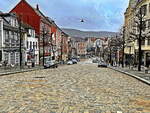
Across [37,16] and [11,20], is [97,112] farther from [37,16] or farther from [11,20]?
[37,16]

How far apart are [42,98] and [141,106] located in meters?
4.36

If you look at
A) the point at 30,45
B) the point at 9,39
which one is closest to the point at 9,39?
the point at 9,39

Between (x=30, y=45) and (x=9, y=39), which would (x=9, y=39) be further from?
(x=30, y=45)

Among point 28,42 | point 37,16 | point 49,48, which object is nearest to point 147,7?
point 28,42

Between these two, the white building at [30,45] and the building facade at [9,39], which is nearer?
the building facade at [9,39]

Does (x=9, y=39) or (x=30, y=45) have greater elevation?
(x=9, y=39)

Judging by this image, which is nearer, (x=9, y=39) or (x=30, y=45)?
(x=9, y=39)

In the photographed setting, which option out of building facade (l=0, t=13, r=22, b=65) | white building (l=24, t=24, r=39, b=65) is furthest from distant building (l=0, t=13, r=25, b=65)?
white building (l=24, t=24, r=39, b=65)

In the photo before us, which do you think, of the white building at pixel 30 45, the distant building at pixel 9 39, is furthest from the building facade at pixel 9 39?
the white building at pixel 30 45

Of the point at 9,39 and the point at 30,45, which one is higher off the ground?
the point at 9,39

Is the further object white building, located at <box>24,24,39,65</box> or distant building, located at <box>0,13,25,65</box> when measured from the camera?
white building, located at <box>24,24,39,65</box>

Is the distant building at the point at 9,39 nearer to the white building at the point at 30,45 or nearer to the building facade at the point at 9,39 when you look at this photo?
the building facade at the point at 9,39

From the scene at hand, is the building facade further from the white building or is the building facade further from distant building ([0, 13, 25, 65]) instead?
the white building

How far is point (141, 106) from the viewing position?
1227cm
